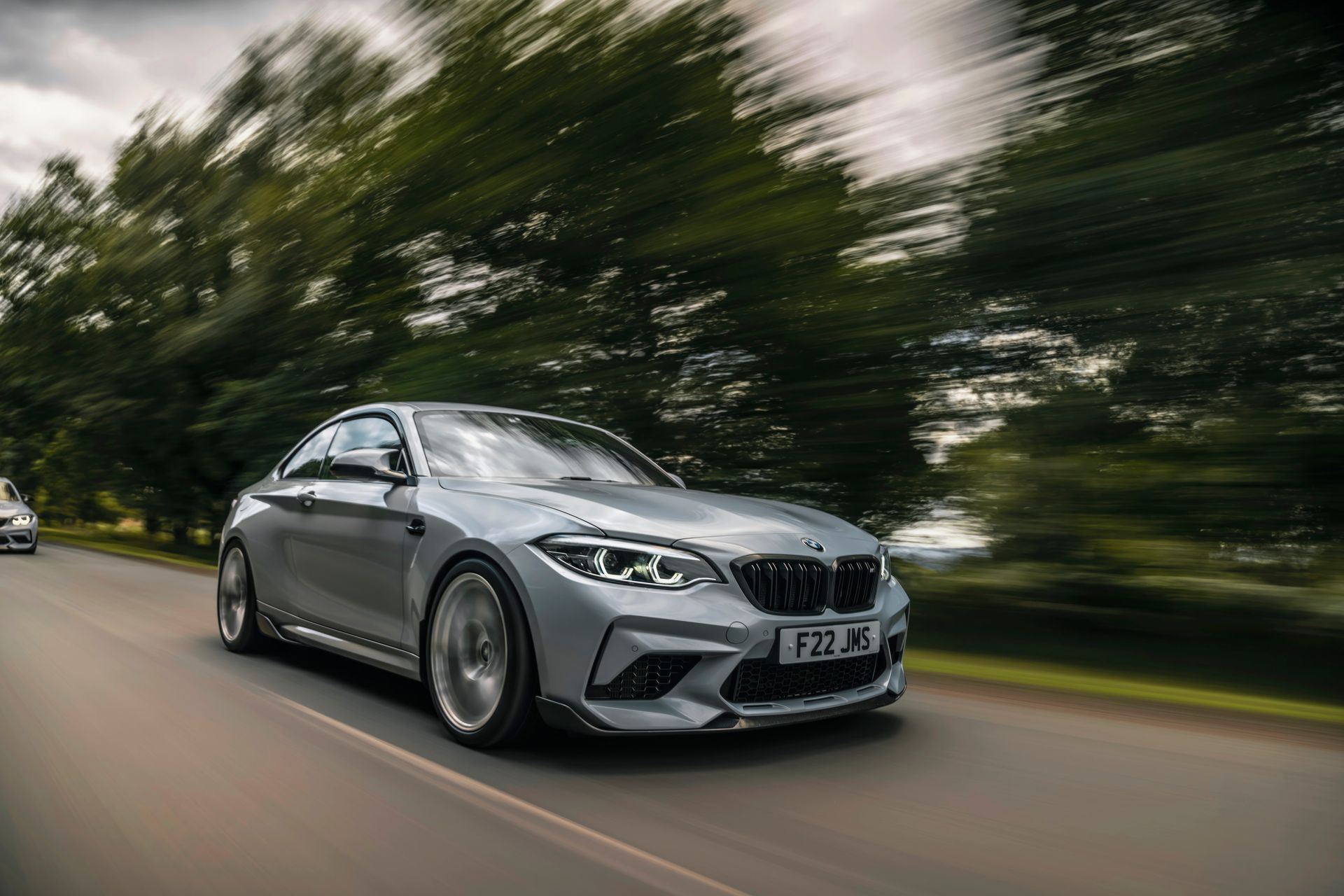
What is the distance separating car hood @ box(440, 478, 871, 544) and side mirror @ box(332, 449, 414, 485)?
0.26 meters

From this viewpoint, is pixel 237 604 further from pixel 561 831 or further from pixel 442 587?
pixel 561 831

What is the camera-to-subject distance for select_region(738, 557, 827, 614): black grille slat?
392 cm

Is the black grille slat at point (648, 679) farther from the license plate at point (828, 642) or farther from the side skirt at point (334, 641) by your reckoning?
the side skirt at point (334, 641)

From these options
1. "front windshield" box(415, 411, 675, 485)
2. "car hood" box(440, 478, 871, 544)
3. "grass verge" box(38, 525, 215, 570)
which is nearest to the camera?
"car hood" box(440, 478, 871, 544)

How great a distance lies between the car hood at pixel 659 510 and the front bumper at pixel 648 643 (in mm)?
186

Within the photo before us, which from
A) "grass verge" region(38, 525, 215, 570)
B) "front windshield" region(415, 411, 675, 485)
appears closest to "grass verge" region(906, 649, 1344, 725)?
"front windshield" region(415, 411, 675, 485)

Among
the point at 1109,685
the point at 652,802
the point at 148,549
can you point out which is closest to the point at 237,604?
the point at 652,802

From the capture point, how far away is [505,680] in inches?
158

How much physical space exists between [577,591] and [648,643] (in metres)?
0.31

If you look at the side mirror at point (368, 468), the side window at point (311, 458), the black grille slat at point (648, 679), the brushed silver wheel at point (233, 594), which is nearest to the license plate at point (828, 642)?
the black grille slat at point (648, 679)

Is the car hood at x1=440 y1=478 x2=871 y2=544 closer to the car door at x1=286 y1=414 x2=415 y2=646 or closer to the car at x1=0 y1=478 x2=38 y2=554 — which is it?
the car door at x1=286 y1=414 x2=415 y2=646

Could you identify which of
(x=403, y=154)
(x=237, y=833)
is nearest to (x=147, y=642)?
(x=237, y=833)

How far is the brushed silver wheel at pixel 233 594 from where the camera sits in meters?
6.47

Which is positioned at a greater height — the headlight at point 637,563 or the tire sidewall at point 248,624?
the headlight at point 637,563
